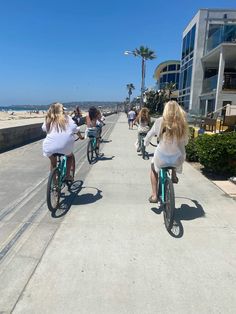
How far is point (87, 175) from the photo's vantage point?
7.77m

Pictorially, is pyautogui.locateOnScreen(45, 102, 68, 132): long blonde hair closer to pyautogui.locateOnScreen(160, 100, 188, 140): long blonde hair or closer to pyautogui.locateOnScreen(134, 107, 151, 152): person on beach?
pyautogui.locateOnScreen(160, 100, 188, 140): long blonde hair

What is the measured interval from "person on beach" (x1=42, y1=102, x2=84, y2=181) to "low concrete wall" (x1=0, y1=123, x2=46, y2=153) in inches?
264

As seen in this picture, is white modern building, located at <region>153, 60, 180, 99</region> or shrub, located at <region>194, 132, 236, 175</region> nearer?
shrub, located at <region>194, 132, 236, 175</region>

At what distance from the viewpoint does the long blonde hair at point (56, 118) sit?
204 inches

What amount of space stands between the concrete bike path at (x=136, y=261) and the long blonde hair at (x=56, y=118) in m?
1.42

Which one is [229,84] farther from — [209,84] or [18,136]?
[18,136]

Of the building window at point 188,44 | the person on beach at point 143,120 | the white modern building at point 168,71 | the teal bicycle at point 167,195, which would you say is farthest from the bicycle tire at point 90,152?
the white modern building at point 168,71

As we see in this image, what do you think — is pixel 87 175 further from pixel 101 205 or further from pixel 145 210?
pixel 145 210

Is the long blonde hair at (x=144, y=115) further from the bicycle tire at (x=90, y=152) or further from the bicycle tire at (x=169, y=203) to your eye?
the bicycle tire at (x=169, y=203)

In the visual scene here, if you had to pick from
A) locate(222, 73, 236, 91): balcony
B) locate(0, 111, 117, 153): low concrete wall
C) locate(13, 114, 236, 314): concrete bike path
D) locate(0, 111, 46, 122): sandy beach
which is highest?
locate(222, 73, 236, 91): balcony

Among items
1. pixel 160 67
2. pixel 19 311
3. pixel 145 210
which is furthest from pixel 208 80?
pixel 160 67

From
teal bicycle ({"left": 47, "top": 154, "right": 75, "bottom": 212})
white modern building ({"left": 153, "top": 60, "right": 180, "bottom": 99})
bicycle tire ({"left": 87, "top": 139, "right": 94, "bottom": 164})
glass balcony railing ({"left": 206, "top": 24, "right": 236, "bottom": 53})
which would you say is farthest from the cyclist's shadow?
white modern building ({"left": 153, "top": 60, "right": 180, "bottom": 99})

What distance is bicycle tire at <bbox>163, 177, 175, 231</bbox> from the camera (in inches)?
168

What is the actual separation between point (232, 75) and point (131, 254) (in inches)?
1046
